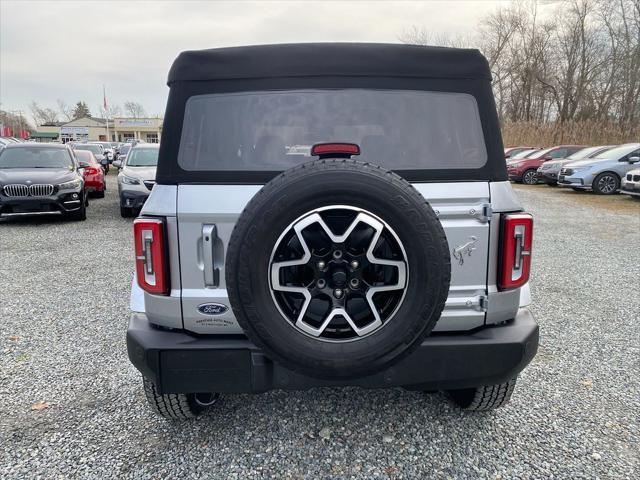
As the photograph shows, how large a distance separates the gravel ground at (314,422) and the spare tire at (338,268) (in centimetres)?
82

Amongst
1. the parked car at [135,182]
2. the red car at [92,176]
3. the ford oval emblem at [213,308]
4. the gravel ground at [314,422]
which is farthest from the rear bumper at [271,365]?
the red car at [92,176]

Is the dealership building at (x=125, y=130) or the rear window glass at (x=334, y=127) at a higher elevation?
the dealership building at (x=125, y=130)

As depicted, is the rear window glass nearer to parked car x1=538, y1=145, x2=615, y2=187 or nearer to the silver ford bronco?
the silver ford bronco

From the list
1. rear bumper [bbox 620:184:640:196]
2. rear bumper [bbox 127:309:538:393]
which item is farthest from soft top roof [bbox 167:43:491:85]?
rear bumper [bbox 620:184:640:196]

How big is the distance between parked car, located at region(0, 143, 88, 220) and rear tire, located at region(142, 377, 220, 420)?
7961 millimetres

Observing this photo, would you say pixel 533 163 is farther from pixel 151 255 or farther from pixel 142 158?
pixel 151 255

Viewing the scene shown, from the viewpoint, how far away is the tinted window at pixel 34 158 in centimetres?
979

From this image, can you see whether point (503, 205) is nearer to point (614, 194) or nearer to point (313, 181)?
point (313, 181)

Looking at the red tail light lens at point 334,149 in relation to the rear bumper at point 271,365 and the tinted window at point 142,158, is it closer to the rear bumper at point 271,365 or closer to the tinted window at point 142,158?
the rear bumper at point 271,365

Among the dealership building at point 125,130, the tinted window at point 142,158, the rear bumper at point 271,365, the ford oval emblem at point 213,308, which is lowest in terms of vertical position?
the rear bumper at point 271,365

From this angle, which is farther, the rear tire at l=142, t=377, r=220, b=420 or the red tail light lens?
the rear tire at l=142, t=377, r=220, b=420

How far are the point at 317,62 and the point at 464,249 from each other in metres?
1.15

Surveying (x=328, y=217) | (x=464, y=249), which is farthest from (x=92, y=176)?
(x=464, y=249)

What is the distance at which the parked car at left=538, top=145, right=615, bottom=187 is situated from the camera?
17.0m
